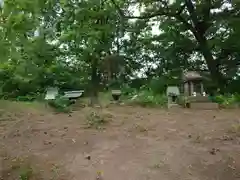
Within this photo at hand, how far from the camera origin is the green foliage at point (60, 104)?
7.19 meters

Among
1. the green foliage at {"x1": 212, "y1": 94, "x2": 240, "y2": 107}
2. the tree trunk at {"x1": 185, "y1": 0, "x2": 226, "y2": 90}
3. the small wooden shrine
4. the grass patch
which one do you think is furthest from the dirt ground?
the tree trunk at {"x1": 185, "y1": 0, "x2": 226, "y2": 90}

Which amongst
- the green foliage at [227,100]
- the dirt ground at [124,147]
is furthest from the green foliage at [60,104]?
the green foliage at [227,100]

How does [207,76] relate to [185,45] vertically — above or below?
below

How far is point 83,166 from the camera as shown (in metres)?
3.88

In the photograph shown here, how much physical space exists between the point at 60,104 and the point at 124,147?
3293 mm

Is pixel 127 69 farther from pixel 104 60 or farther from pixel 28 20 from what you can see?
pixel 28 20

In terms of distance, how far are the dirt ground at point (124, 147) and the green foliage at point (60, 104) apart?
2.70ft

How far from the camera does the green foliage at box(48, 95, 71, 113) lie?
23.6 ft

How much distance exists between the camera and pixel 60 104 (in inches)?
290

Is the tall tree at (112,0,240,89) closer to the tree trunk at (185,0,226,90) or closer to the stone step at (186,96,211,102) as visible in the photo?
the tree trunk at (185,0,226,90)

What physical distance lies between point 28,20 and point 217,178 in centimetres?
258

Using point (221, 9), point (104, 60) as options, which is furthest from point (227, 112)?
point (104, 60)

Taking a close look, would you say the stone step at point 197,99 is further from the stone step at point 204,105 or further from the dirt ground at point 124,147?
the dirt ground at point 124,147

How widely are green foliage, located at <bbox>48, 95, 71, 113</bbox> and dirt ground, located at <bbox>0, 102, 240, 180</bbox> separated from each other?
82cm
